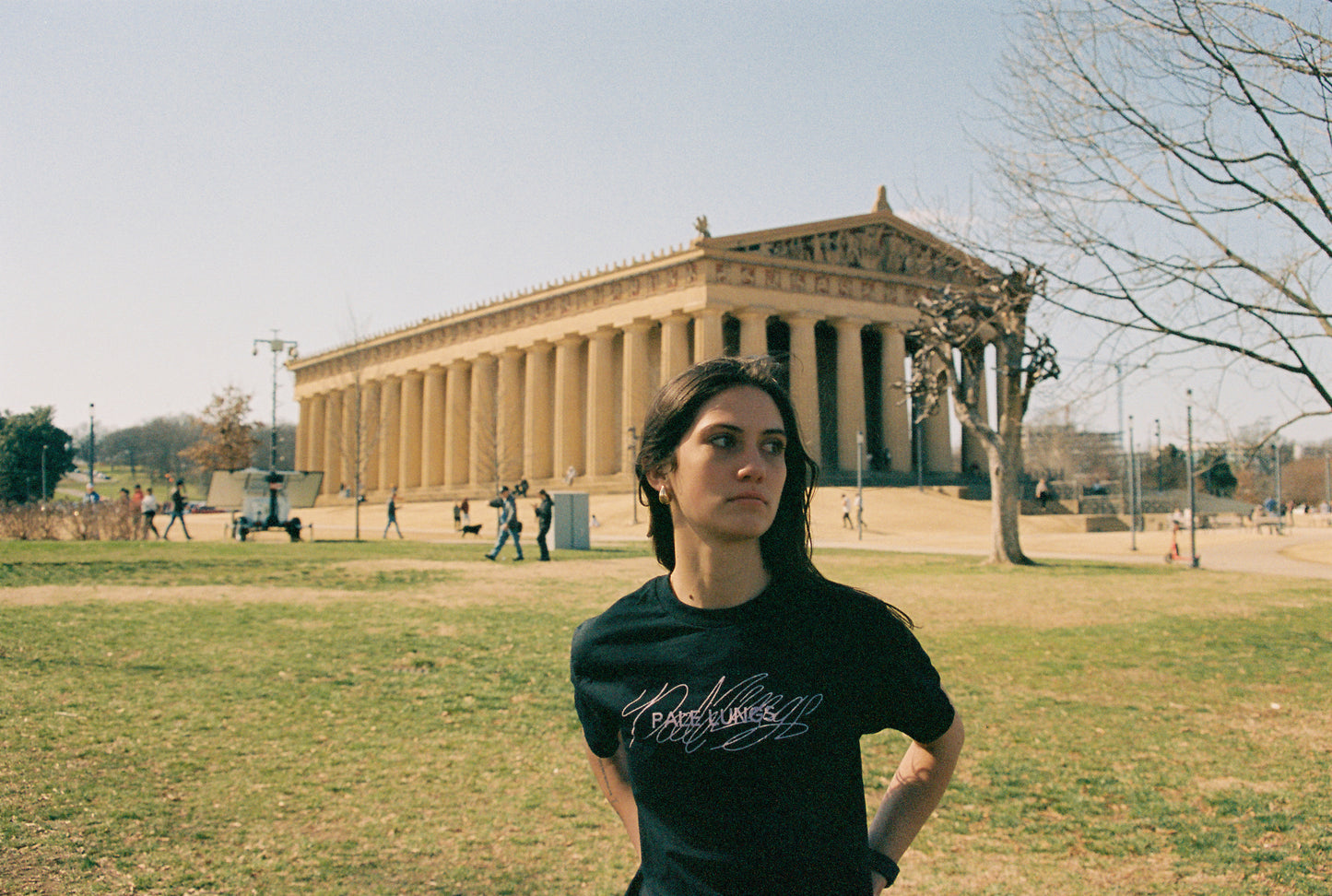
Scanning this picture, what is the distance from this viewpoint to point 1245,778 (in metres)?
7.15

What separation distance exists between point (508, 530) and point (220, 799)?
755 inches

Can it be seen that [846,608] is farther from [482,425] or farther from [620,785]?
[482,425]

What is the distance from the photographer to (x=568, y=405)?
229 feet

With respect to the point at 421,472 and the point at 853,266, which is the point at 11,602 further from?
the point at 421,472

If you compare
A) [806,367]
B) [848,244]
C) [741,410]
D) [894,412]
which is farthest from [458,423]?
[741,410]

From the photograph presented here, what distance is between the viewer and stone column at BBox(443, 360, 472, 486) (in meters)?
79.2

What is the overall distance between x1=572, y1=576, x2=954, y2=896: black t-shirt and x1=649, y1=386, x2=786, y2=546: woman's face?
0.62 ft

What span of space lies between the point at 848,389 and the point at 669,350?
11.3 meters

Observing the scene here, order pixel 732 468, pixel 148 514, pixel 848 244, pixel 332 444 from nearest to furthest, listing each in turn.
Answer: pixel 732 468 < pixel 148 514 < pixel 848 244 < pixel 332 444

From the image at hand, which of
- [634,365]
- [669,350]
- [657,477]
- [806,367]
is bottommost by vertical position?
[657,477]

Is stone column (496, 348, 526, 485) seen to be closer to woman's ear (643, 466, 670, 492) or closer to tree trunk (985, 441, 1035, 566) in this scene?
tree trunk (985, 441, 1035, 566)

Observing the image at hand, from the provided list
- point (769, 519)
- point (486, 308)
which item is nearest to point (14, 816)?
point (769, 519)

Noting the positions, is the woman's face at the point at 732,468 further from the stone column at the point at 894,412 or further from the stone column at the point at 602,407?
the stone column at the point at 894,412

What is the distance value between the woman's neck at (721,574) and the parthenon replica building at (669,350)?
53.5 meters
